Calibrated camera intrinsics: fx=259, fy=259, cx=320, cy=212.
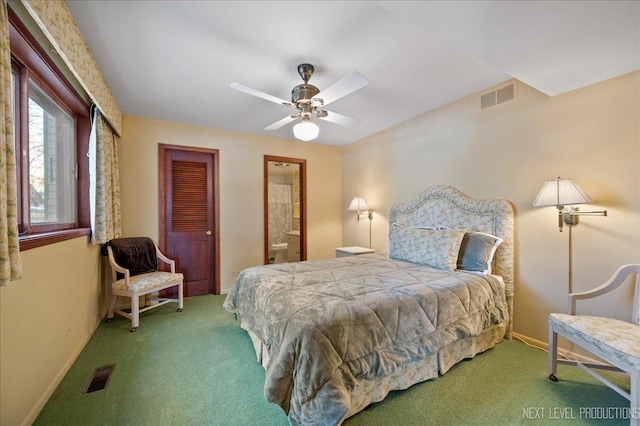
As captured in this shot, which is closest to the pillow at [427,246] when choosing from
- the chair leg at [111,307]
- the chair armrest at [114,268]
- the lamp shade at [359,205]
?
the lamp shade at [359,205]

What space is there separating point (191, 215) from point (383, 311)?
3.40 meters

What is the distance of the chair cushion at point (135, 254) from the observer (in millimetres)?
3162

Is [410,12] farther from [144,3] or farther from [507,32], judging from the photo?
[144,3]

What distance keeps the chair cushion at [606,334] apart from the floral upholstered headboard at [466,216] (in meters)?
0.74

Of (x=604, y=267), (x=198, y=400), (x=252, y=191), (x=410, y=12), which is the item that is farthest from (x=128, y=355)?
(x=604, y=267)

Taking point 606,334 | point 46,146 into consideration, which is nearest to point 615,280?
point 606,334

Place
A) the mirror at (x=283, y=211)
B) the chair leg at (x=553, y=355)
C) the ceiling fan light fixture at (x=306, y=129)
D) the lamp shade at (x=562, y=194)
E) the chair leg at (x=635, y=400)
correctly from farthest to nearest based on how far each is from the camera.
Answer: the mirror at (x=283, y=211), the ceiling fan light fixture at (x=306, y=129), the lamp shade at (x=562, y=194), the chair leg at (x=553, y=355), the chair leg at (x=635, y=400)

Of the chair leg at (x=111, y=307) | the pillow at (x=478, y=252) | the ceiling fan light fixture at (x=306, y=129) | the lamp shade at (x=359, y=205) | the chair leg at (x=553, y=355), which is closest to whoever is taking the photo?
the chair leg at (x=553, y=355)

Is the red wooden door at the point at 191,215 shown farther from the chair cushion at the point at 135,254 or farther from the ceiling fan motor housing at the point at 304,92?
the ceiling fan motor housing at the point at 304,92

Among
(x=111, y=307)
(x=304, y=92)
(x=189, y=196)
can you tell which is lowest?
(x=111, y=307)

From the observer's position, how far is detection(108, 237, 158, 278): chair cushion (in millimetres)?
3162

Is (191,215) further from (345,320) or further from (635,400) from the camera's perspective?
(635,400)

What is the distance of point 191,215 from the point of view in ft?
13.2

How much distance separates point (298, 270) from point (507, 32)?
242 centimetres
